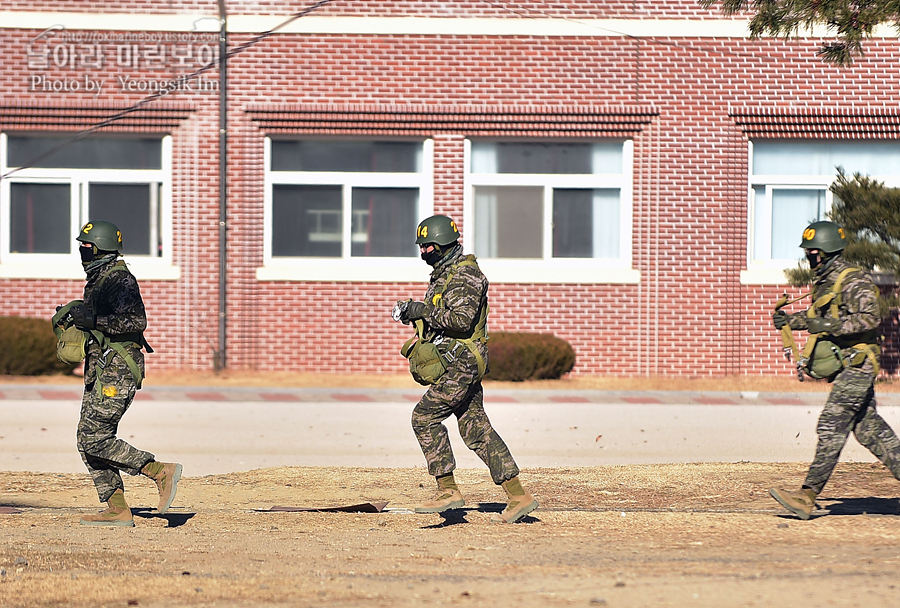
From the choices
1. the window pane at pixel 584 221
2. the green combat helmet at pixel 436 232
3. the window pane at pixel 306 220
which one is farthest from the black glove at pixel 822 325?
the window pane at pixel 306 220

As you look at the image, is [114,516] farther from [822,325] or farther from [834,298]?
[834,298]

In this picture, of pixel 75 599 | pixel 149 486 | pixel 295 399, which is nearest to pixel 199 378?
pixel 295 399

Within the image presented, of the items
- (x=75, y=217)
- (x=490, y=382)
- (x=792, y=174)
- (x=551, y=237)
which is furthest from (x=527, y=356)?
(x=75, y=217)

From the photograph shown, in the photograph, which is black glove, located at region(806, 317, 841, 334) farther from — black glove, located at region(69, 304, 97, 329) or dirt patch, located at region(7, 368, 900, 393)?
dirt patch, located at region(7, 368, 900, 393)

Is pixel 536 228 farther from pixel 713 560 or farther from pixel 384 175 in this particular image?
pixel 713 560

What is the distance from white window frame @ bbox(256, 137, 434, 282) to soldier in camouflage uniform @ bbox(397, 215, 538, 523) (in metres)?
12.6

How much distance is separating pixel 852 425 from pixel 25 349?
14059mm

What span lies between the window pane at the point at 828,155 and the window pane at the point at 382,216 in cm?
606

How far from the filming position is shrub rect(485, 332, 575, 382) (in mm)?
18844

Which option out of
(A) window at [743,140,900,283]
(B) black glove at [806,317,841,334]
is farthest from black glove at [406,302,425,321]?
(A) window at [743,140,900,283]

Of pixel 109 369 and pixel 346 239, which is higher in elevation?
pixel 346 239

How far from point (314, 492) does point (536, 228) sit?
12.0 metres

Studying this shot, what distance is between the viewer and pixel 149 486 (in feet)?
33.8

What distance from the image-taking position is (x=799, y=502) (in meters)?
8.11
